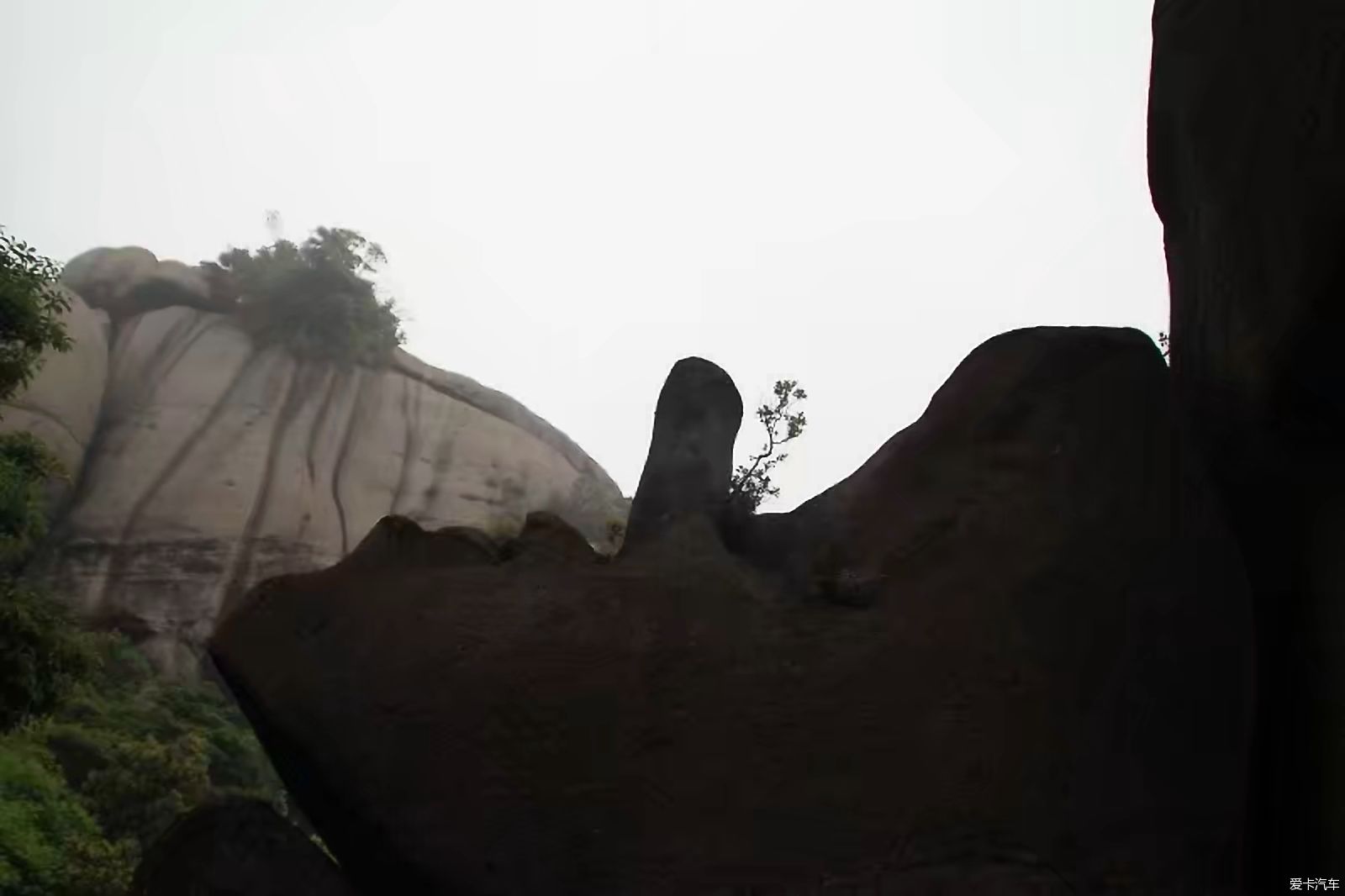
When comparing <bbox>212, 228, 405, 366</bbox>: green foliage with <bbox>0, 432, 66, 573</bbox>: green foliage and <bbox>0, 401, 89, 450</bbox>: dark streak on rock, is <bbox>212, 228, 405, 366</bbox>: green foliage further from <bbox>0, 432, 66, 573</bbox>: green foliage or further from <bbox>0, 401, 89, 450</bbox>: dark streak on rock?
<bbox>0, 432, 66, 573</bbox>: green foliage

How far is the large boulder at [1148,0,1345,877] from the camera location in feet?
4.55

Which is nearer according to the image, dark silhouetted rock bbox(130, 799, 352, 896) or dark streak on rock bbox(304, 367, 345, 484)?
dark silhouetted rock bbox(130, 799, 352, 896)

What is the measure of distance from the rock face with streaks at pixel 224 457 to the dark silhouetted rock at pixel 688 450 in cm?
1169

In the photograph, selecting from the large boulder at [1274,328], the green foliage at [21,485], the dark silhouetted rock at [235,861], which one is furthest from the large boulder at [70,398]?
the large boulder at [1274,328]

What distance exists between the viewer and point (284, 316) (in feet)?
52.1

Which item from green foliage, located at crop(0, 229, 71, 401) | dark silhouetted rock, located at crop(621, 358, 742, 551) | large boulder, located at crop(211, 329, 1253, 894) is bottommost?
large boulder, located at crop(211, 329, 1253, 894)

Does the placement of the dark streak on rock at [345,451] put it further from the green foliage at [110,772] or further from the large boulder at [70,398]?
the large boulder at [70,398]

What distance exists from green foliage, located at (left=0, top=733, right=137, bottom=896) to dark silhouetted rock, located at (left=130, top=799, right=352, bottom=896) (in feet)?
14.2

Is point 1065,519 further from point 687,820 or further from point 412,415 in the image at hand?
point 412,415

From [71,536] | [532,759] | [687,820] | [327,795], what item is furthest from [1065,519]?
[71,536]

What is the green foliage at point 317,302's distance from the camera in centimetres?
1586

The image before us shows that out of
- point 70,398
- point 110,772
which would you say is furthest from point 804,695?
point 70,398

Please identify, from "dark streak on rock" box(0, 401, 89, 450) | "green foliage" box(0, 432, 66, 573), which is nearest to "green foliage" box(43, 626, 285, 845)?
"green foliage" box(0, 432, 66, 573)

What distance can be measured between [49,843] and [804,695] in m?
6.39
